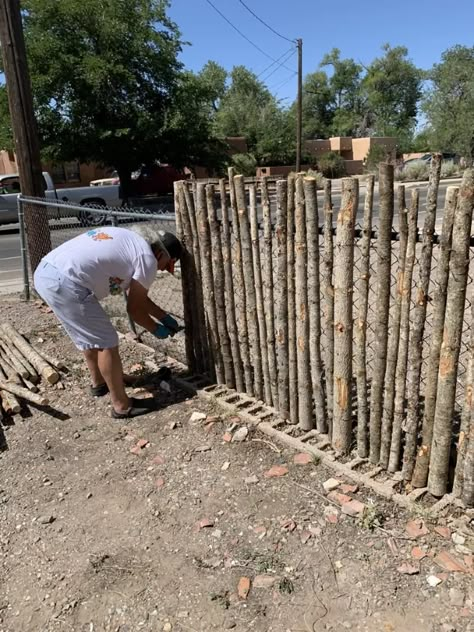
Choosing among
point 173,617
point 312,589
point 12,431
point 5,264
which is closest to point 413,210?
point 312,589

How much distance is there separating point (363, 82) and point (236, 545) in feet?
299

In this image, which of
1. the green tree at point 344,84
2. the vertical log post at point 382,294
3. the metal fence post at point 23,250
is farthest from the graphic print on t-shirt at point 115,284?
the green tree at point 344,84

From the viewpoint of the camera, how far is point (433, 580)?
2.44 meters

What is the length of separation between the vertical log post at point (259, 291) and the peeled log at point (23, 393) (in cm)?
179

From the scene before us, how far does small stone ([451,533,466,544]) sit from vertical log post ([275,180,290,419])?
4.67 feet

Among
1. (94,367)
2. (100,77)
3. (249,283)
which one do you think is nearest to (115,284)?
(94,367)

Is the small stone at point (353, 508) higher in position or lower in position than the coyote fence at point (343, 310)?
lower

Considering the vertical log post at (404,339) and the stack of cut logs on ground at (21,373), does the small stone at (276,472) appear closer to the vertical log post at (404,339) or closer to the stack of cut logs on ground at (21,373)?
the vertical log post at (404,339)

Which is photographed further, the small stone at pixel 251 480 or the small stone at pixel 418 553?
the small stone at pixel 251 480

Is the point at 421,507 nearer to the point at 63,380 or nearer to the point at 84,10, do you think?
the point at 63,380

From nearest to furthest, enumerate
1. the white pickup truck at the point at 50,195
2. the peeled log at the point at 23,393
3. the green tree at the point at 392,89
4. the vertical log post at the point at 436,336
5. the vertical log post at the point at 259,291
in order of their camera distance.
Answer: the vertical log post at the point at 436,336
the vertical log post at the point at 259,291
the peeled log at the point at 23,393
the white pickup truck at the point at 50,195
the green tree at the point at 392,89

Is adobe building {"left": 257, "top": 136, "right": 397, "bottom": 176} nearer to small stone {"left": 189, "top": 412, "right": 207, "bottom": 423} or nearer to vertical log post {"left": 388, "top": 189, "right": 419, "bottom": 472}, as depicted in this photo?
small stone {"left": 189, "top": 412, "right": 207, "bottom": 423}

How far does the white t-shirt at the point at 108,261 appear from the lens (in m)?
3.84

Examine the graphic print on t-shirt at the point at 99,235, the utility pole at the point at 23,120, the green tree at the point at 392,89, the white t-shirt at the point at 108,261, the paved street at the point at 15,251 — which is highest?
the green tree at the point at 392,89
